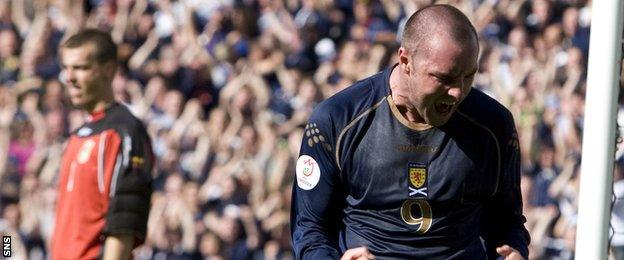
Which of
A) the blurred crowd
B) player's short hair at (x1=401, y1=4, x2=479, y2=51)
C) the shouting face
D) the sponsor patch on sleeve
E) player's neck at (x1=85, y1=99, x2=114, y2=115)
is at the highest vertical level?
player's short hair at (x1=401, y1=4, x2=479, y2=51)

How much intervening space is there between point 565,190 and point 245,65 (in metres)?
4.22

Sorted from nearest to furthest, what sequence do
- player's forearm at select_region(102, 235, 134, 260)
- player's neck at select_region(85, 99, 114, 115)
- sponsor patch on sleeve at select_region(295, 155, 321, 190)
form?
sponsor patch on sleeve at select_region(295, 155, 321, 190)
player's forearm at select_region(102, 235, 134, 260)
player's neck at select_region(85, 99, 114, 115)

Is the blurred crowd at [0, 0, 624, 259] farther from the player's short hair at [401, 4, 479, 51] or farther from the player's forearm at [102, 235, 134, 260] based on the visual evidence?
the player's short hair at [401, 4, 479, 51]

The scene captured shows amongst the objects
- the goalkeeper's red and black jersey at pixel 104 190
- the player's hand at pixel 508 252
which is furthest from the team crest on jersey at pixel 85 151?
the player's hand at pixel 508 252

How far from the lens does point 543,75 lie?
1380 cm

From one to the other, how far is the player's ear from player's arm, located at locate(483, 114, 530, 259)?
0.57 meters

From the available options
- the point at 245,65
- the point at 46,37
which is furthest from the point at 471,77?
the point at 46,37

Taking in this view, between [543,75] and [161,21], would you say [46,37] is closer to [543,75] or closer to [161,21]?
[161,21]

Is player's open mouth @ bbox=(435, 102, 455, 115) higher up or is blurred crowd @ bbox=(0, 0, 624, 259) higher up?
player's open mouth @ bbox=(435, 102, 455, 115)

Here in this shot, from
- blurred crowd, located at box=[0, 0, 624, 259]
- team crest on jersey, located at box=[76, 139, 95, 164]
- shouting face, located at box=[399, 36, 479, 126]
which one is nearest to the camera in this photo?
A: shouting face, located at box=[399, 36, 479, 126]

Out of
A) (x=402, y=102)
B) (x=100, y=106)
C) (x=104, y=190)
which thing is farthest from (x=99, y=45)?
(x=402, y=102)

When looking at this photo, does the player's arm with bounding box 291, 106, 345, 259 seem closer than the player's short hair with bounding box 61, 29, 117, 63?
Yes

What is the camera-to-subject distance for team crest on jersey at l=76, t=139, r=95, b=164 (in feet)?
23.0

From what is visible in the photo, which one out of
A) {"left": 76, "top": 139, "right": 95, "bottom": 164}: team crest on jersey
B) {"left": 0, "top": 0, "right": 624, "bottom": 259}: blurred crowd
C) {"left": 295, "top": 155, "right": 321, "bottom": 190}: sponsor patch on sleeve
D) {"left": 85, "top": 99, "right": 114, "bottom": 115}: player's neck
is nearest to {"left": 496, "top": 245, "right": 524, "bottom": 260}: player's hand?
→ {"left": 295, "top": 155, "right": 321, "bottom": 190}: sponsor patch on sleeve
